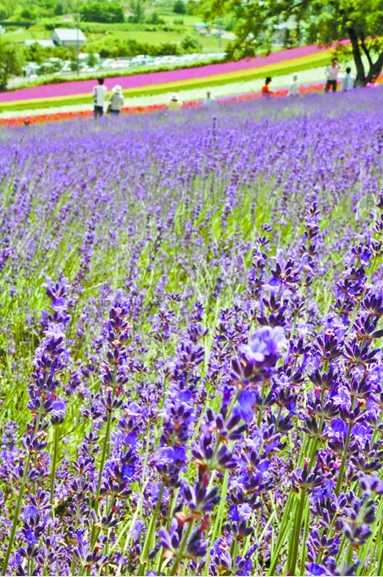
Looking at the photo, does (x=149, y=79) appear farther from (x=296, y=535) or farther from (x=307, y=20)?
(x=296, y=535)

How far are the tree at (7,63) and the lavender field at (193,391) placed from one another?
4384 centimetres

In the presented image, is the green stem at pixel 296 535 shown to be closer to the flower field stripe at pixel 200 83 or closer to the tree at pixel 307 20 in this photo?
the tree at pixel 307 20

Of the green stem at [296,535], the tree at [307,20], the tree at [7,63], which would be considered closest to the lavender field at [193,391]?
the green stem at [296,535]

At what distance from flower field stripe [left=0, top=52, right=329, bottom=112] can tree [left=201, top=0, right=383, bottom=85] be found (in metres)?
10.2

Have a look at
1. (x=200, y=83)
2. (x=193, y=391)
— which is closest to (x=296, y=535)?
(x=193, y=391)

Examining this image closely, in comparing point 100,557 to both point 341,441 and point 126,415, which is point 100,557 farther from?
point 341,441

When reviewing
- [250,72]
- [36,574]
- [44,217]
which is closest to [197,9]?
[250,72]

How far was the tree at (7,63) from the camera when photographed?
47.6 m

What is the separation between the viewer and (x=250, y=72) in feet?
140

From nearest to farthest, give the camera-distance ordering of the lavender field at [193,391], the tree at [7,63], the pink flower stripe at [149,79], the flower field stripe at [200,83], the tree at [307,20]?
the lavender field at [193,391] → the tree at [307,20] → the flower field stripe at [200,83] → the pink flower stripe at [149,79] → the tree at [7,63]

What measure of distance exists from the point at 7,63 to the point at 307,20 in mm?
30426

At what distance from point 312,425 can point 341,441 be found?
6 centimetres

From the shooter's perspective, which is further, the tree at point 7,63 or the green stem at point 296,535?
the tree at point 7,63

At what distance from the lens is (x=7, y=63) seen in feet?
166
